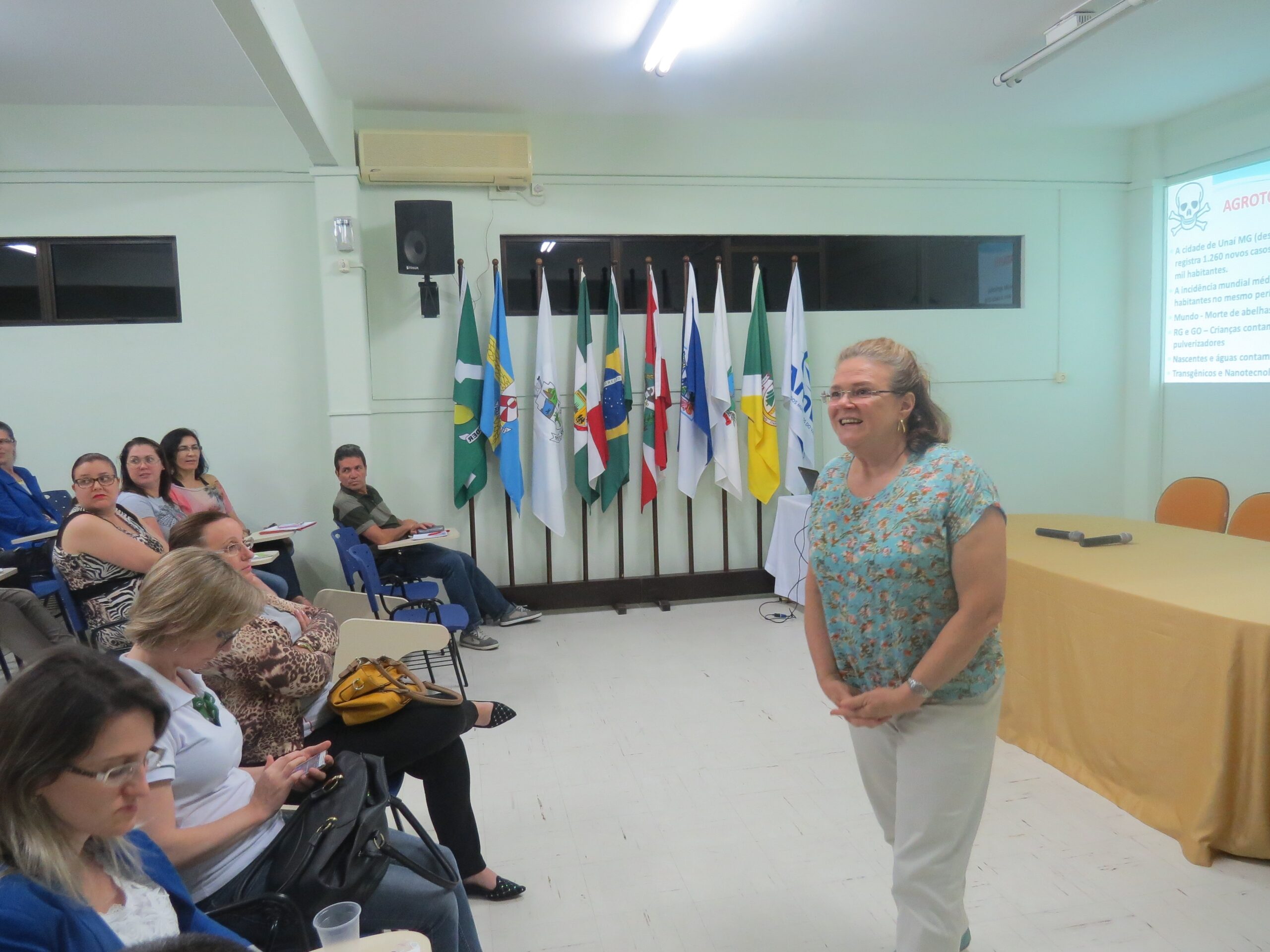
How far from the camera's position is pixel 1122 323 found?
6.02m

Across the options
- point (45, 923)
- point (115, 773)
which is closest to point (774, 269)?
point (115, 773)

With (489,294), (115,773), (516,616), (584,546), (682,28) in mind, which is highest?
(682,28)

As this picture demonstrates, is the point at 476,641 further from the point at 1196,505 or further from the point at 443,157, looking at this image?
the point at 1196,505

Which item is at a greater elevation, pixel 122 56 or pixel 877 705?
pixel 122 56

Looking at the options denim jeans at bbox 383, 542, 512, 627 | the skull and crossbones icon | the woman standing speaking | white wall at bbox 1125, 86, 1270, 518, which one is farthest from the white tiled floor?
the skull and crossbones icon

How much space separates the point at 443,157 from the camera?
16.1 feet

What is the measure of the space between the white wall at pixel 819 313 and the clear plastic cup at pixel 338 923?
13.4ft

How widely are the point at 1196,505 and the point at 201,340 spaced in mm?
6006

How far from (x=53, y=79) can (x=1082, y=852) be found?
19.1ft

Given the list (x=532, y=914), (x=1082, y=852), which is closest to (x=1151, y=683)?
(x=1082, y=852)

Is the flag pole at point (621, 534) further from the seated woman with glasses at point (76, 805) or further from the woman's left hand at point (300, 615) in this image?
the seated woman with glasses at point (76, 805)

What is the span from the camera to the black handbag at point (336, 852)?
1.41 meters

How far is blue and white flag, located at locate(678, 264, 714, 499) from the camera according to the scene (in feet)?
17.3

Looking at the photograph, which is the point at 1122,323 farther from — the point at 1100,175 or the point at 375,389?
the point at 375,389
